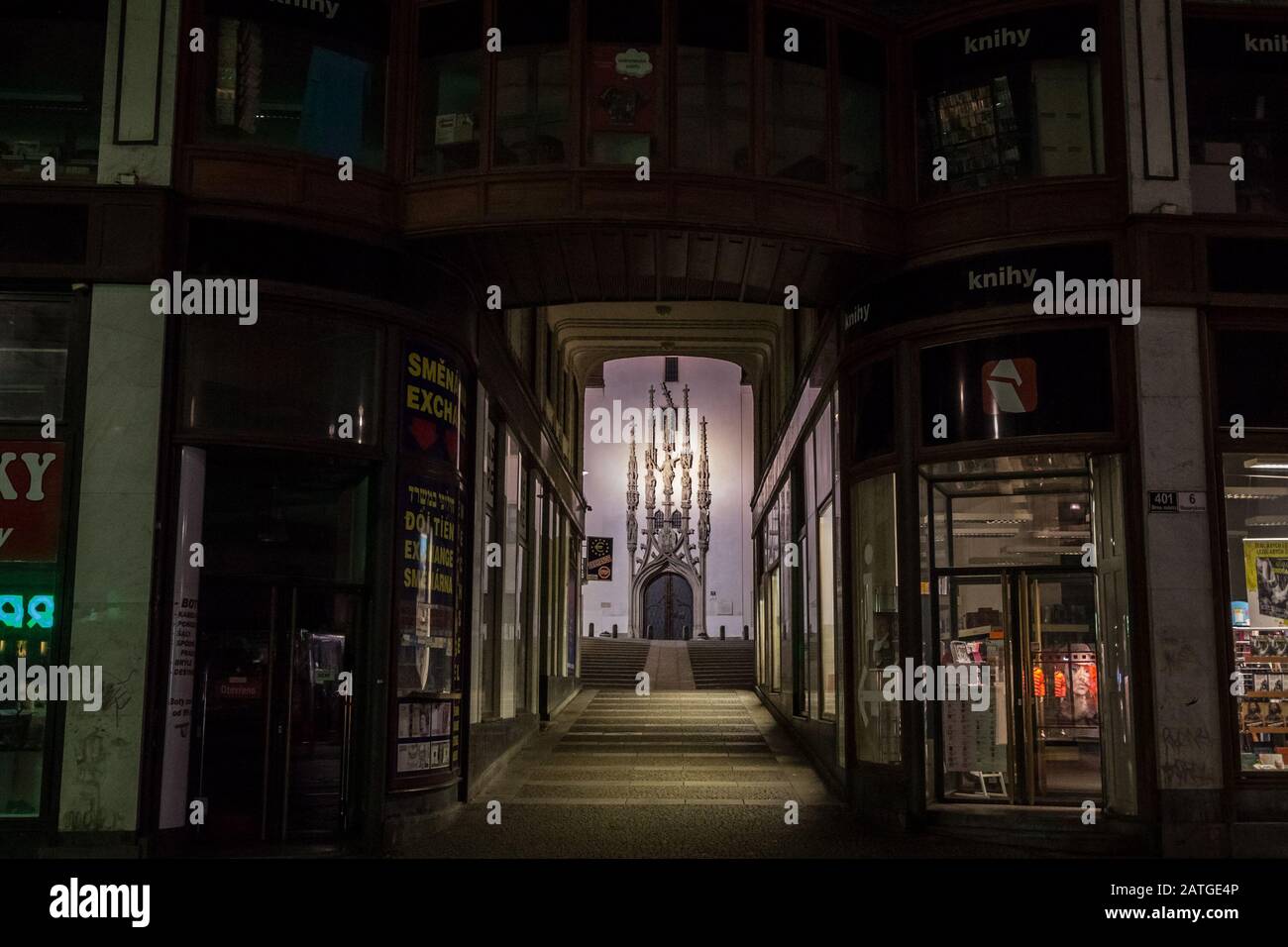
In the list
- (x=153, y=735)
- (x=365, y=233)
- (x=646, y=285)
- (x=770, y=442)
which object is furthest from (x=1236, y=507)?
(x=770, y=442)

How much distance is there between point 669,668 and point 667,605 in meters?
11.9

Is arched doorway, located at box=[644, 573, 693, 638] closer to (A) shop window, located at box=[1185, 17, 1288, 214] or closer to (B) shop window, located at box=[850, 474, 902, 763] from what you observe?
(B) shop window, located at box=[850, 474, 902, 763]

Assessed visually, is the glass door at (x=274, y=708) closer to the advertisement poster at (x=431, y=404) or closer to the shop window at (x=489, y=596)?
the advertisement poster at (x=431, y=404)

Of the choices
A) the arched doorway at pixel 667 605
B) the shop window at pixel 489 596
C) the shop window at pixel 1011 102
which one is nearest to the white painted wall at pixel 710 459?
the arched doorway at pixel 667 605

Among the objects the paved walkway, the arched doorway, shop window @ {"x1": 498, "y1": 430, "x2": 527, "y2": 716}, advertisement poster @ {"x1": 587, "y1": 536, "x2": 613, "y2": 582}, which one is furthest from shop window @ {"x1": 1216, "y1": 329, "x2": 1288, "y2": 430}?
the arched doorway

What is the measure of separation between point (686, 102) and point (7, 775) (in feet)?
26.4

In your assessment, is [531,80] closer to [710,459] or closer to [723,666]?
[723,666]

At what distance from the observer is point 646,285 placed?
11.9 m

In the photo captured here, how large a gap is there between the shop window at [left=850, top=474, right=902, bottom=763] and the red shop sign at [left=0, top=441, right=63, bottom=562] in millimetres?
7310

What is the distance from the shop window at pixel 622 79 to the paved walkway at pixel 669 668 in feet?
68.6

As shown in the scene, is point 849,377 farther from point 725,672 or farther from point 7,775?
point 725,672

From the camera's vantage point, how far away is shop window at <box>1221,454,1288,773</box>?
398 inches

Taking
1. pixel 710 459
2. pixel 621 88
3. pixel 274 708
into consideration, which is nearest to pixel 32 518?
pixel 274 708

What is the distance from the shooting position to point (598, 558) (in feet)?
142
